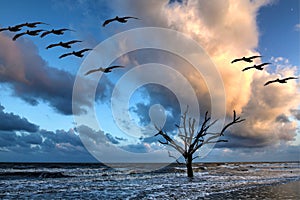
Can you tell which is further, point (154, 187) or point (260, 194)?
point (154, 187)

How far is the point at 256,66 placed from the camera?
14.4 meters

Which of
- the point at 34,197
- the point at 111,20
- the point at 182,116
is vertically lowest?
the point at 34,197

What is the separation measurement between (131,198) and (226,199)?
15.3 feet

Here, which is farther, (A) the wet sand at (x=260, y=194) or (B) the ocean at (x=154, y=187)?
(B) the ocean at (x=154, y=187)

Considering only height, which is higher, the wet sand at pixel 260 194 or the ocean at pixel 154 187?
the wet sand at pixel 260 194

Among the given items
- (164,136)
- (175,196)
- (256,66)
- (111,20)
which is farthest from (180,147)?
(111,20)

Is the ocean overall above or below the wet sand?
below

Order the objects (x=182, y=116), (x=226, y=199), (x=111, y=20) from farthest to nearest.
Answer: (x=182, y=116) → (x=226, y=199) → (x=111, y=20)

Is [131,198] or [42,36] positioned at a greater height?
[42,36]

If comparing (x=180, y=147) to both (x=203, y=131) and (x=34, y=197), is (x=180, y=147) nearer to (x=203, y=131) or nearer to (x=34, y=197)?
(x=203, y=131)

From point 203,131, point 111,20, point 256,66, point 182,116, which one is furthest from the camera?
point 182,116

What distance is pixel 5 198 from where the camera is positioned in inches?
602

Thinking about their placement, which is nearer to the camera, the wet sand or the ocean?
the wet sand

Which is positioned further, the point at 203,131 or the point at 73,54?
the point at 203,131
